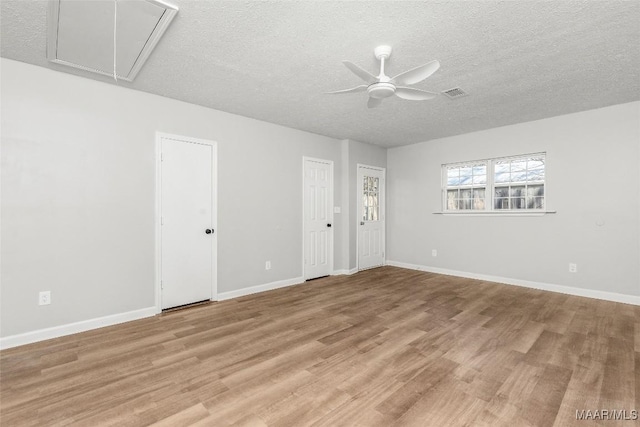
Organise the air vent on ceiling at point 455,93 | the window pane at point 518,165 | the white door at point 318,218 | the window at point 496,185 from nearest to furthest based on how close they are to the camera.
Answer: the air vent on ceiling at point 455,93
the window at point 496,185
the window pane at point 518,165
the white door at point 318,218

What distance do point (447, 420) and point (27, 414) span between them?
102 inches

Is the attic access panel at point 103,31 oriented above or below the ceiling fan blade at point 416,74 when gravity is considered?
above

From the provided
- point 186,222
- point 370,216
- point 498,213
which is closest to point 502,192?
point 498,213

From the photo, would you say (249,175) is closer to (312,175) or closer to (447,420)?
(312,175)

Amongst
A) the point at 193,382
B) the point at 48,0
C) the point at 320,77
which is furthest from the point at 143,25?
the point at 193,382

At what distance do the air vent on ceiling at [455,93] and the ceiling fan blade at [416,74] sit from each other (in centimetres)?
124

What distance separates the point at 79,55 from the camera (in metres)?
2.60

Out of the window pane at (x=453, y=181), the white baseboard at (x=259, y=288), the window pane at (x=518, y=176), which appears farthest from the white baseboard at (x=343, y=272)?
the window pane at (x=518, y=176)

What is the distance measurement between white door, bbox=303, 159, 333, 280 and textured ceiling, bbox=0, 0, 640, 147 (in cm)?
150

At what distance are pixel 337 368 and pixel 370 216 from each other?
435 centimetres

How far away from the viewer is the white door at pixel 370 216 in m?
6.12

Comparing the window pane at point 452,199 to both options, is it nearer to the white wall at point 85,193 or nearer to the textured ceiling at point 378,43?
the textured ceiling at point 378,43

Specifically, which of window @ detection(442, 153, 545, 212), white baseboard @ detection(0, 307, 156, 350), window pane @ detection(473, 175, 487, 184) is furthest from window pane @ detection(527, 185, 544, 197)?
white baseboard @ detection(0, 307, 156, 350)

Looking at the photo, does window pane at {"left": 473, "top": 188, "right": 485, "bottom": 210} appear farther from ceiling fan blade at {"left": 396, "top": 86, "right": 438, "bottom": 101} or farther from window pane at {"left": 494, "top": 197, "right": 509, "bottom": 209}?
ceiling fan blade at {"left": 396, "top": 86, "right": 438, "bottom": 101}
